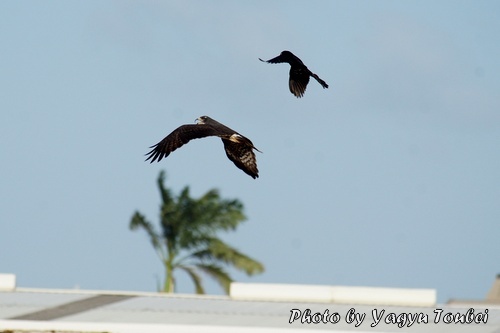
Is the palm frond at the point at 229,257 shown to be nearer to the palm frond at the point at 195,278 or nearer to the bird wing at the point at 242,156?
the palm frond at the point at 195,278

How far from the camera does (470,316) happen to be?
116 feet

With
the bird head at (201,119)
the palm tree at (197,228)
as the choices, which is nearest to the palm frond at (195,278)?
the palm tree at (197,228)

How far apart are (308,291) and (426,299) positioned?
3.42 meters

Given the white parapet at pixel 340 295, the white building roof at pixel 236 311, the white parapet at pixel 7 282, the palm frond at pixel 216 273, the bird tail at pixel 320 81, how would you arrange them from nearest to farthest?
the bird tail at pixel 320 81 < the white building roof at pixel 236 311 < the white parapet at pixel 340 295 < the white parapet at pixel 7 282 < the palm frond at pixel 216 273

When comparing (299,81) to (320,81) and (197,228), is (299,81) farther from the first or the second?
(197,228)

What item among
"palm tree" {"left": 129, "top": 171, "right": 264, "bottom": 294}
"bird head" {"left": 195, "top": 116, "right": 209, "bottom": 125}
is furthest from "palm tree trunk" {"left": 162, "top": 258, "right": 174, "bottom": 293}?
"bird head" {"left": 195, "top": 116, "right": 209, "bottom": 125}

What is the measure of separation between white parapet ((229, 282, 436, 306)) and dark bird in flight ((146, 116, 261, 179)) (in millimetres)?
18029

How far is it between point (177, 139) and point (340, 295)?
62.0 feet

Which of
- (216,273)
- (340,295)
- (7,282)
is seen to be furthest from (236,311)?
(216,273)

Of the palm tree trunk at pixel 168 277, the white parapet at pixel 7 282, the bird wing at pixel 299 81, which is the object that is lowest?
the bird wing at pixel 299 81

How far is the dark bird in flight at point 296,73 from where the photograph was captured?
21.3 metres

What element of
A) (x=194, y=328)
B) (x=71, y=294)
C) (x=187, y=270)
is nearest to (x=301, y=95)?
(x=194, y=328)

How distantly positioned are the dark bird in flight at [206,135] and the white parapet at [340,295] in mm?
18029

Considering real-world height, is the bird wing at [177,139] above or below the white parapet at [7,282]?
below
